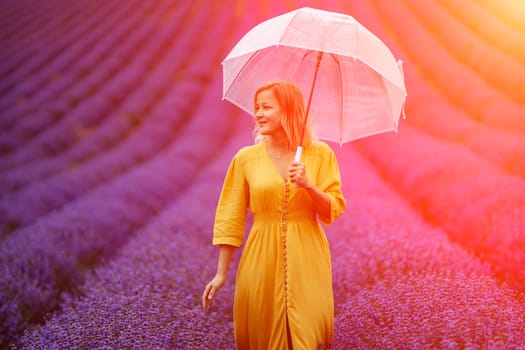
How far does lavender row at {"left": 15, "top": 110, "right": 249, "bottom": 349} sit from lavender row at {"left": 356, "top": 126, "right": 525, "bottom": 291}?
1.62 metres

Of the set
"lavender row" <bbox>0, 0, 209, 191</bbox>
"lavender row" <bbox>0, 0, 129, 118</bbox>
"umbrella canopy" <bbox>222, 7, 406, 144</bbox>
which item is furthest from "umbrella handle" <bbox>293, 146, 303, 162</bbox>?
"lavender row" <bbox>0, 0, 129, 118</bbox>

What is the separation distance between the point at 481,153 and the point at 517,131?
0.55 metres

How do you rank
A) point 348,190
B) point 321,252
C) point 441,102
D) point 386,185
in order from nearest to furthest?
1. point 321,252
2. point 348,190
3. point 386,185
4. point 441,102

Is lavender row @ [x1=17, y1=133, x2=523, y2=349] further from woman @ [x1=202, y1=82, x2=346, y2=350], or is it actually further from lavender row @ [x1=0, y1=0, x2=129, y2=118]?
lavender row @ [x1=0, y1=0, x2=129, y2=118]

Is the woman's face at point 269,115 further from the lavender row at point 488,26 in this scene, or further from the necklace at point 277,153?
the lavender row at point 488,26

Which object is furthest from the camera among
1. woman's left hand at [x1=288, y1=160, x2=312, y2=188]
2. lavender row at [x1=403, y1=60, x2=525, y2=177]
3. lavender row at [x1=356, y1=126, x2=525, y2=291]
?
lavender row at [x1=403, y1=60, x2=525, y2=177]

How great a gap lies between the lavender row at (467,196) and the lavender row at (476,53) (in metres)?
1.48

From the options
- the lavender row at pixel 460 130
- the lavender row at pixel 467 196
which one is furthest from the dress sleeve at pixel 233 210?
the lavender row at pixel 460 130

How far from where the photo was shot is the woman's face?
2.07 m

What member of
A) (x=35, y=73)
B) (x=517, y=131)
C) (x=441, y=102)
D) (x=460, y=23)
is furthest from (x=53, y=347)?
(x=35, y=73)

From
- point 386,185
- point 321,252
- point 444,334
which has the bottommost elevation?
point 386,185

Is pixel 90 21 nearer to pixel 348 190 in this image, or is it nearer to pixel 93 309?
pixel 348 190

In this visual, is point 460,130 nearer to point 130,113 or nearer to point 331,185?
point 331,185

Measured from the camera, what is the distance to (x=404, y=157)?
6.24 m
